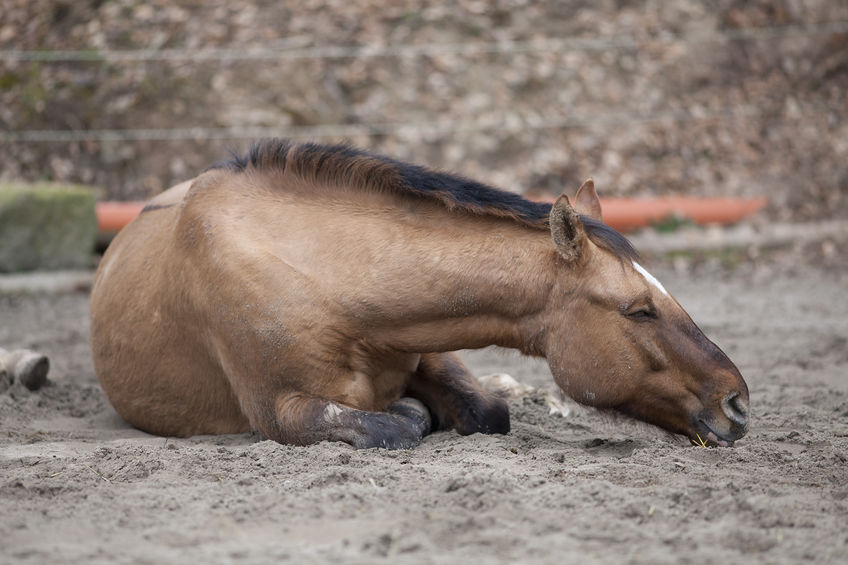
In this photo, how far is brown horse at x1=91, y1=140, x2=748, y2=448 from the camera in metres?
3.44

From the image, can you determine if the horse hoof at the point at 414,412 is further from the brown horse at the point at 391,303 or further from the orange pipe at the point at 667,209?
the orange pipe at the point at 667,209

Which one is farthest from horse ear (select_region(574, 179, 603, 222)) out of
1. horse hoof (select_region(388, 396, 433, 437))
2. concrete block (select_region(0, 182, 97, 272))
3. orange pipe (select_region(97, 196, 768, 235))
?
concrete block (select_region(0, 182, 97, 272))

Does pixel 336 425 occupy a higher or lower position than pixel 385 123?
higher

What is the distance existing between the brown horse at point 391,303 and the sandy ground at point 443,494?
0.19 m

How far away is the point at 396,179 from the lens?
372cm

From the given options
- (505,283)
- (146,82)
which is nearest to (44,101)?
(146,82)

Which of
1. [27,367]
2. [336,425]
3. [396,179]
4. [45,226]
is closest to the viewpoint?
[336,425]

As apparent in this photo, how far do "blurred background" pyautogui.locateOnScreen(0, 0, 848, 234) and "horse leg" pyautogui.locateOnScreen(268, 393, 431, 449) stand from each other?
5.86 meters

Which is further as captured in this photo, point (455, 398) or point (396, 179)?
point (455, 398)

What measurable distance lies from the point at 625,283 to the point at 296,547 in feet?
5.31

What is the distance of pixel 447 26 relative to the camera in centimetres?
1063

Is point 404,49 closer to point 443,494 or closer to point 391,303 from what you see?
point 391,303

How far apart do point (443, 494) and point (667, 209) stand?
6765 millimetres

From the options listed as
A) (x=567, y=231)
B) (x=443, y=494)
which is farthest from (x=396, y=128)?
(x=443, y=494)
